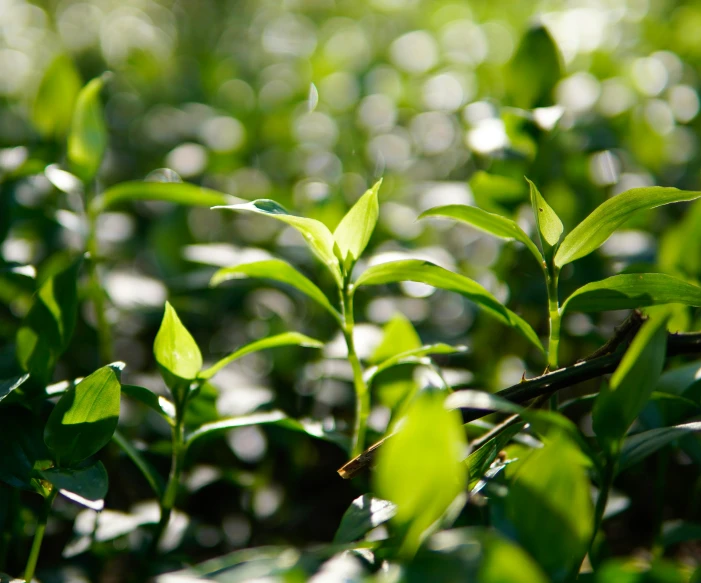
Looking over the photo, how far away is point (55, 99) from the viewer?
49.3 inches

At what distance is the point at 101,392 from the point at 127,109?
1939mm

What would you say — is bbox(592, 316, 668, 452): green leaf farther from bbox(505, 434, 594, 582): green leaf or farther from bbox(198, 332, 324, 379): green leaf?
bbox(198, 332, 324, 379): green leaf

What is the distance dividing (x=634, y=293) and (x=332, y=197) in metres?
0.71

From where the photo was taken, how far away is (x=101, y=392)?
23.3 inches

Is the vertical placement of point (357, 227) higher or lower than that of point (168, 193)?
higher

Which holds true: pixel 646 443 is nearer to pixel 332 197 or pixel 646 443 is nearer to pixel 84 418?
pixel 84 418

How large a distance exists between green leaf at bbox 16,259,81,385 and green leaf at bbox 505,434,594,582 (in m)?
0.53

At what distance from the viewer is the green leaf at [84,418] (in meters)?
0.59

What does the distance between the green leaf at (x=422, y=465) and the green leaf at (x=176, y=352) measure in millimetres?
308

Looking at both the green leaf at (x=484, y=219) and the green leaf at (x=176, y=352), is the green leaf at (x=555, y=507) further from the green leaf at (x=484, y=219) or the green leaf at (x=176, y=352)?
the green leaf at (x=176, y=352)

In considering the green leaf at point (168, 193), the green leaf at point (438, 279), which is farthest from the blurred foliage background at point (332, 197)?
the green leaf at point (438, 279)

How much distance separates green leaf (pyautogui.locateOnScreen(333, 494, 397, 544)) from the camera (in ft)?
1.72

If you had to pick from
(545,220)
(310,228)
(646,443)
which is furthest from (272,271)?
(646,443)

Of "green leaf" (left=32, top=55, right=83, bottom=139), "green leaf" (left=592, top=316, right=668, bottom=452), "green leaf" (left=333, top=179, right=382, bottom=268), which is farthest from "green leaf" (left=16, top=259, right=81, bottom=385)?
"green leaf" (left=32, top=55, right=83, bottom=139)
